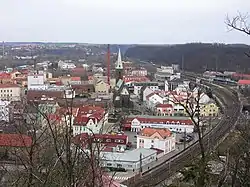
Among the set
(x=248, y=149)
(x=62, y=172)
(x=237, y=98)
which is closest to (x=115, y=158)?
(x=248, y=149)

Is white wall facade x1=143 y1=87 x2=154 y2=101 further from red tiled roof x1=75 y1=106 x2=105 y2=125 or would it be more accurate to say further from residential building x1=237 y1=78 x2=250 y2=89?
red tiled roof x1=75 y1=106 x2=105 y2=125

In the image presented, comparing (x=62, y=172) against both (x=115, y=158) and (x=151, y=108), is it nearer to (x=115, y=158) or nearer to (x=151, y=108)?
(x=115, y=158)

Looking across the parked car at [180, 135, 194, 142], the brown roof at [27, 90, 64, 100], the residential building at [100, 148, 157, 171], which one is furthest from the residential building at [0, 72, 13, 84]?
the residential building at [100, 148, 157, 171]

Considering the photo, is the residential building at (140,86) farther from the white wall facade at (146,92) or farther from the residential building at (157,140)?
the residential building at (157,140)

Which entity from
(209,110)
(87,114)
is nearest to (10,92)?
(87,114)

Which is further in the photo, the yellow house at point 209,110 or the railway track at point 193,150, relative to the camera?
the yellow house at point 209,110

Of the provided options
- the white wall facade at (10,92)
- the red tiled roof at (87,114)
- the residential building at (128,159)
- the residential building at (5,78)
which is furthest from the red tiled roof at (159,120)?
the residential building at (5,78)
